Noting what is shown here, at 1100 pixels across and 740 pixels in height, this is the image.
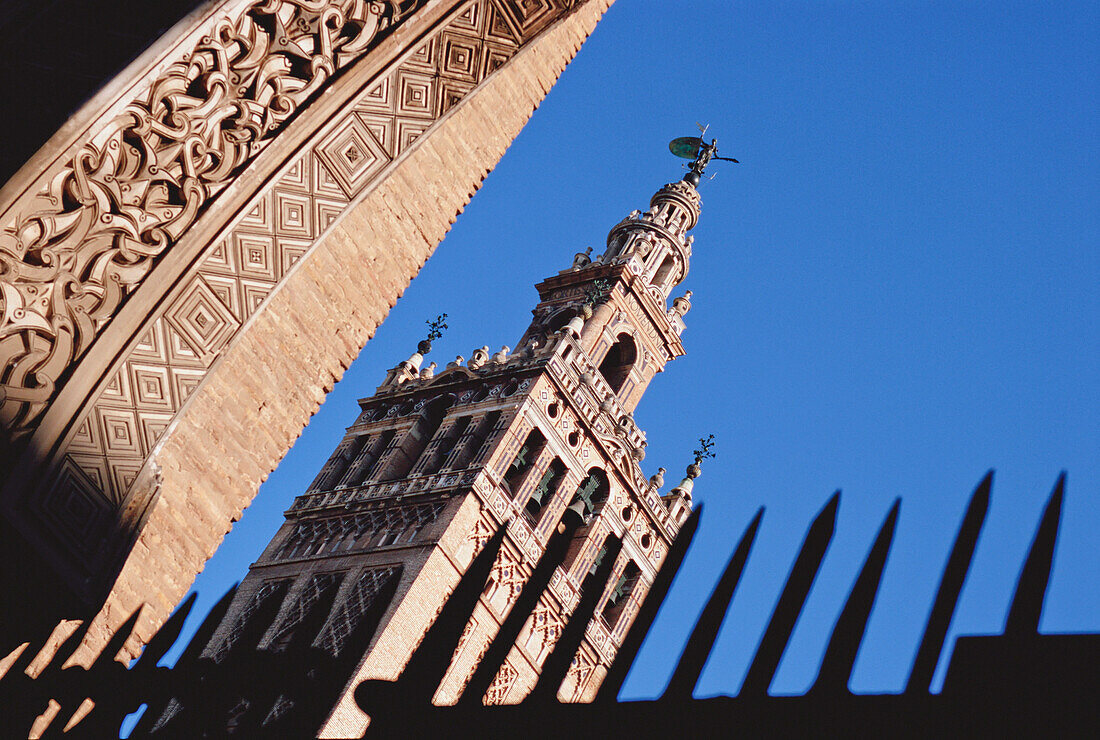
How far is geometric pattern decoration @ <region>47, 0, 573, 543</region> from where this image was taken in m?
4.08

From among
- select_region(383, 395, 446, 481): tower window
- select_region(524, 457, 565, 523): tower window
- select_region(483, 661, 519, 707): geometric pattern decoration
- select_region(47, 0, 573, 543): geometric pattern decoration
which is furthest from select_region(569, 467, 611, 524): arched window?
select_region(47, 0, 573, 543): geometric pattern decoration

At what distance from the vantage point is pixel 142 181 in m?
3.92

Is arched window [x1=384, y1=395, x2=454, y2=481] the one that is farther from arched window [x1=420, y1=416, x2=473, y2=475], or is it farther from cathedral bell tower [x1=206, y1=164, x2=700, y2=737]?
arched window [x1=420, y1=416, x2=473, y2=475]

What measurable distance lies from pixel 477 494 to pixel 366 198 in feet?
85.1

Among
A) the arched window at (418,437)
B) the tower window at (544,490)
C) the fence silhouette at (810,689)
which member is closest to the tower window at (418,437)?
the arched window at (418,437)

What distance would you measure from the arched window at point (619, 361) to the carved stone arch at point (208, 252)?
3166 centimetres

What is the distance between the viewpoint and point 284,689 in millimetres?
3662

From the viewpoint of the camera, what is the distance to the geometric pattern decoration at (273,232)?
408 cm

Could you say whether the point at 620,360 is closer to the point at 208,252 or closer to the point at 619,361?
the point at 619,361

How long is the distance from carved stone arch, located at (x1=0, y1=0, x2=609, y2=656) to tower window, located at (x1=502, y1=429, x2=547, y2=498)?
86.1 feet

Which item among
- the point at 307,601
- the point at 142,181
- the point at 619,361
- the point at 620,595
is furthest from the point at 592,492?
the point at 142,181

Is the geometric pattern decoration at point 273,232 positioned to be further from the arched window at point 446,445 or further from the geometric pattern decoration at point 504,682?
the arched window at point 446,445

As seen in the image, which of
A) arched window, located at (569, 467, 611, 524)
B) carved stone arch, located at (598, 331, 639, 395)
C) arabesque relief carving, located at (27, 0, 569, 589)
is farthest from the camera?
carved stone arch, located at (598, 331, 639, 395)

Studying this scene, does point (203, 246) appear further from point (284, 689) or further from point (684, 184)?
point (684, 184)
